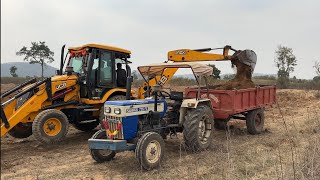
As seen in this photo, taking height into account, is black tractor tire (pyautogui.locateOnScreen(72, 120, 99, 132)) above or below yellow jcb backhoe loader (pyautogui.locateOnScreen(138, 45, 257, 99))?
below

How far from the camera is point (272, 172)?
5.66 meters

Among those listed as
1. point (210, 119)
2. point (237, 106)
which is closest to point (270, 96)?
point (237, 106)

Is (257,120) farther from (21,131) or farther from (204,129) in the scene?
(21,131)

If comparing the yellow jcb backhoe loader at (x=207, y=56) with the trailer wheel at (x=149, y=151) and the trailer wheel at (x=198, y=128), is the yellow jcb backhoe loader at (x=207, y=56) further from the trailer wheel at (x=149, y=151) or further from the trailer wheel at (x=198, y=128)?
the trailer wheel at (x=149, y=151)

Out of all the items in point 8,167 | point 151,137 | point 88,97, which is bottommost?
point 8,167

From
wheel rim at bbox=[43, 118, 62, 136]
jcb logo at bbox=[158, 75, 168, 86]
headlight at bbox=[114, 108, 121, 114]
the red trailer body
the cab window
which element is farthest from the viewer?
the cab window

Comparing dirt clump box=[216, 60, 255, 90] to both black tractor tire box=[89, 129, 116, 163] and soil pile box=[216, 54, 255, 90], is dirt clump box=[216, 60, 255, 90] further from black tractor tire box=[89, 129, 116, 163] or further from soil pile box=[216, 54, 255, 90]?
black tractor tire box=[89, 129, 116, 163]

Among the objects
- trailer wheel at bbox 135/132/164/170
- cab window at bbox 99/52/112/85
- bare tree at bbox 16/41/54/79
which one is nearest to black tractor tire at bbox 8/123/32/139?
cab window at bbox 99/52/112/85

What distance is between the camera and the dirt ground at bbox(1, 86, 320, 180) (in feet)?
18.4

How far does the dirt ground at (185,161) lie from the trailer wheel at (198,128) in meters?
0.21

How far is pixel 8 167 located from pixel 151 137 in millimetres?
2857

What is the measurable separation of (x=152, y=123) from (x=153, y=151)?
81 centimetres

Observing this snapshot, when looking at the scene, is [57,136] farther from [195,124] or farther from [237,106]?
[237,106]

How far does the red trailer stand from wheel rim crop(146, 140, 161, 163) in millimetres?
2563
